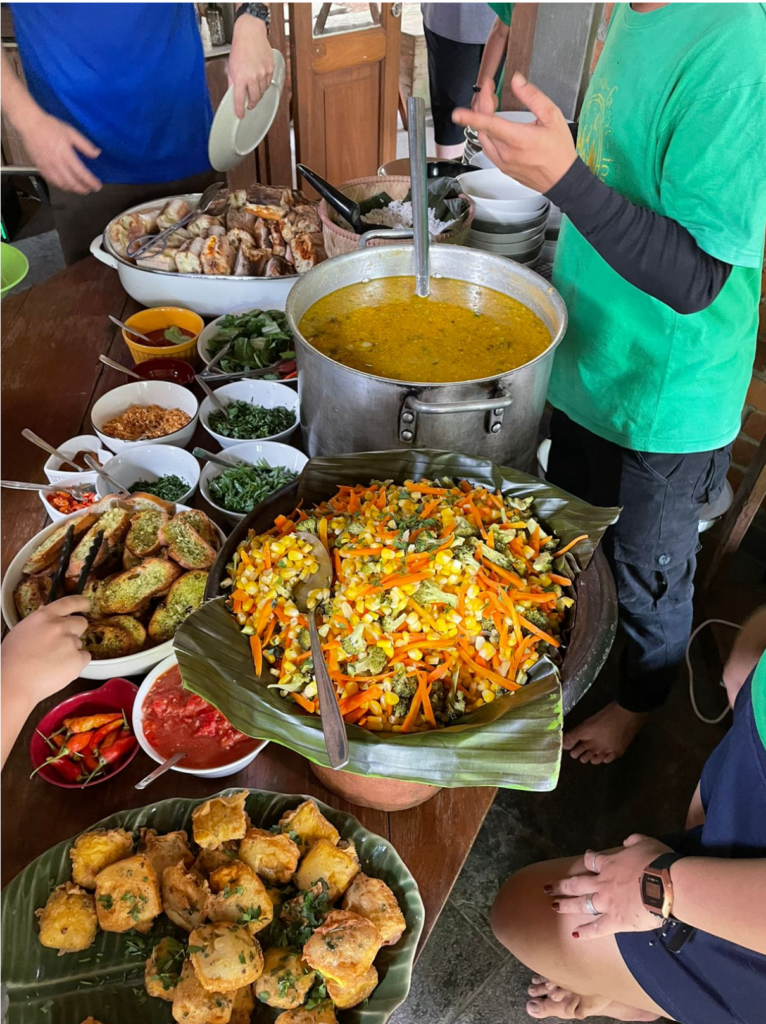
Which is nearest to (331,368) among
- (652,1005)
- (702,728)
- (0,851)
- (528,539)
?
(528,539)

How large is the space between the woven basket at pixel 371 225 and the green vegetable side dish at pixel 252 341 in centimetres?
28

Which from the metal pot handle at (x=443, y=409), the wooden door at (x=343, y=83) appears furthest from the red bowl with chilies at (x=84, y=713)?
the wooden door at (x=343, y=83)

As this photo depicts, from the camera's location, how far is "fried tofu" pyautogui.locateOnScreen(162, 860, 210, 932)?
1054 millimetres

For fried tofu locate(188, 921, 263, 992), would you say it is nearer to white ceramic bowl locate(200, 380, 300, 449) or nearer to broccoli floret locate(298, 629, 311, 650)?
broccoli floret locate(298, 629, 311, 650)

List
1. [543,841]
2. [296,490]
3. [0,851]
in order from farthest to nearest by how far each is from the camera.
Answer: [543,841], [296,490], [0,851]

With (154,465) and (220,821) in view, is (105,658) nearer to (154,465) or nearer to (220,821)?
(220,821)

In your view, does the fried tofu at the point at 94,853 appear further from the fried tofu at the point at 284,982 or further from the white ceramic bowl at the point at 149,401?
the white ceramic bowl at the point at 149,401

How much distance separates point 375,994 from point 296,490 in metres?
0.83

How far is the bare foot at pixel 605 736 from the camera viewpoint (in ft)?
7.83

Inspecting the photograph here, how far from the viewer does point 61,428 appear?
1971 millimetres

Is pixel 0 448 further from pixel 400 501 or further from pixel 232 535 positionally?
pixel 400 501

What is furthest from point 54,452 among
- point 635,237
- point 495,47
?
point 495,47

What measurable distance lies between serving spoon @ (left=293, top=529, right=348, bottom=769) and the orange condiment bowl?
1.13 m

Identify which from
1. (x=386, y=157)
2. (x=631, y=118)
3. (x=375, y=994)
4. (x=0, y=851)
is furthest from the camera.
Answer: (x=386, y=157)
